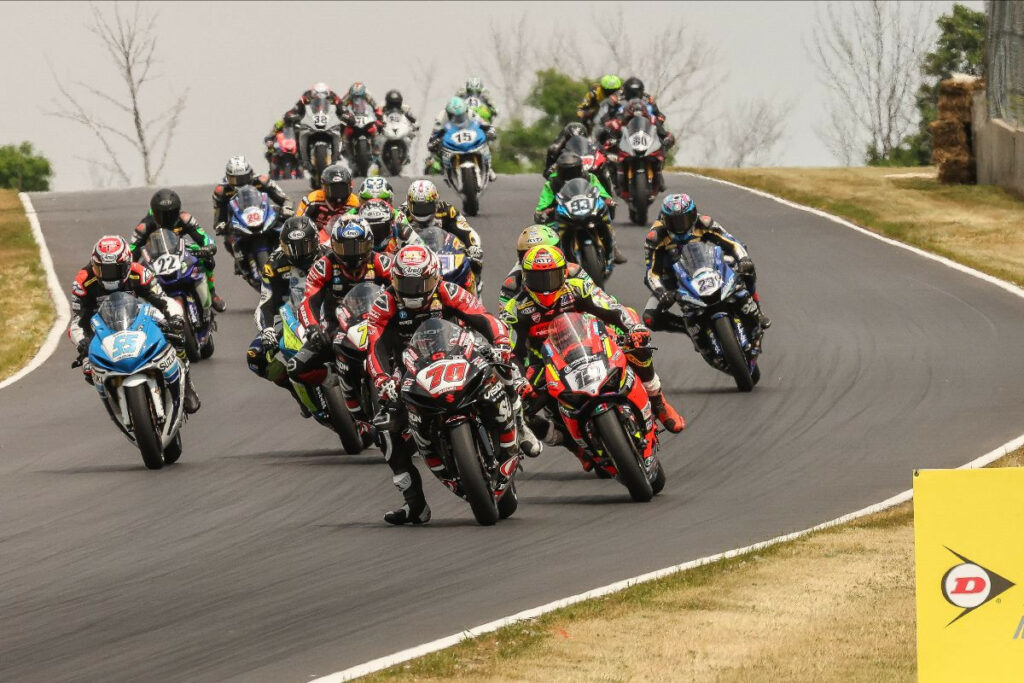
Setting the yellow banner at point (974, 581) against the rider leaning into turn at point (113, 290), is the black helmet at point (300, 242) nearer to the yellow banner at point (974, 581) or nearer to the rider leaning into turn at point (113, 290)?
the rider leaning into turn at point (113, 290)

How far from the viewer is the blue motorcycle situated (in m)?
15.2

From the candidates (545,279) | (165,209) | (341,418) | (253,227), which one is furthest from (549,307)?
(253,227)

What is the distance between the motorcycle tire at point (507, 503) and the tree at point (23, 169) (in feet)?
152

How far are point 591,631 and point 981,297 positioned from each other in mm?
15753

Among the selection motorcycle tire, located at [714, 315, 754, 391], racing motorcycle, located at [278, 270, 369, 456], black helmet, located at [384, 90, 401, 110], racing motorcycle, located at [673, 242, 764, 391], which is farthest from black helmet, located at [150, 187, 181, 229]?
black helmet, located at [384, 90, 401, 110]

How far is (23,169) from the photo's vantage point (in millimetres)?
57188

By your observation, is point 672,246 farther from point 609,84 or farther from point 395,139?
point 395,139

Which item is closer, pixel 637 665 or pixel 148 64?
pixel 637 665

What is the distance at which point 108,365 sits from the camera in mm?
15219

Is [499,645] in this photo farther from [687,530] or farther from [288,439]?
[288,439]

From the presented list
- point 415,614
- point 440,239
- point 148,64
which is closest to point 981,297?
point 440,239

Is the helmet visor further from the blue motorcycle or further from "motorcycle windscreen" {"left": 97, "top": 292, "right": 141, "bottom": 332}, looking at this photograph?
"motorcycle windscreen" {"left": 97, "top": 292, "right": 141, "bottom": 332}

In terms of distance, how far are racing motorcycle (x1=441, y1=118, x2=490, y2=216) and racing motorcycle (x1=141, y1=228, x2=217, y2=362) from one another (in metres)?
8.72

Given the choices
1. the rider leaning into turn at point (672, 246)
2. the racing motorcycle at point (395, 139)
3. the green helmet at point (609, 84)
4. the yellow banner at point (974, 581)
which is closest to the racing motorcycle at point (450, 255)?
the rider leaning into turn at point (672, 246)
